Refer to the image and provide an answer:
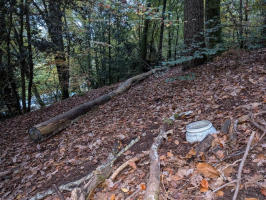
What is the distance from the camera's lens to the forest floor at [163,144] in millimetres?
1984

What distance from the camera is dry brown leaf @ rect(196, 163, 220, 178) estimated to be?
1.95 m

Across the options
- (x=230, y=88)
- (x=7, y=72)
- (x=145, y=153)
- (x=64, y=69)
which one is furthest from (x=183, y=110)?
(x=64, y=69)

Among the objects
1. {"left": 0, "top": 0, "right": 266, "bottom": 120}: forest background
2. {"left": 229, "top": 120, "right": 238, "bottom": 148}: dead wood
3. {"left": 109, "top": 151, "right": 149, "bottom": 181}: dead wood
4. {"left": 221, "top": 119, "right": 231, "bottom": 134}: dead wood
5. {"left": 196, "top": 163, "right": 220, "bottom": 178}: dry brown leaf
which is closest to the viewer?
{"left": 196, "top": 163, "right": 220, "bottom": 178}: dry brown leaf

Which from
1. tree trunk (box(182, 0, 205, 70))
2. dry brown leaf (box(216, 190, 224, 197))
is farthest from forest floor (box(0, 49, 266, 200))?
tree trunk (box(182, 0, 205, 70))

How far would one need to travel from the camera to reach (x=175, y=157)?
2.51 metres

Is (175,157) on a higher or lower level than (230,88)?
lower

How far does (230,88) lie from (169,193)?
3.21m

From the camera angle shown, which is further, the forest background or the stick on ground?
the forest background

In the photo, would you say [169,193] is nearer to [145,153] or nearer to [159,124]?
[145,153]

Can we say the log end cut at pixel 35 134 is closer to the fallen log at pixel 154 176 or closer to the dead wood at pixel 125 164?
the dead wood at pixel 125 164

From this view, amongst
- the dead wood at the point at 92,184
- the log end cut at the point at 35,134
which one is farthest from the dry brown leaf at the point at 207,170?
the log end cut at the point at 35,134

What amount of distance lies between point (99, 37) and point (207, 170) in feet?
43.1

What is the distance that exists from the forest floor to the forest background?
1060 mm

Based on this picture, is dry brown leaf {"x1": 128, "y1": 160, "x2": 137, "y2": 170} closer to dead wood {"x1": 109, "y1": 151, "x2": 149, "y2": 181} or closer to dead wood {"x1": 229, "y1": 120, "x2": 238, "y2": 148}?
dead wood {"x1": 109, "y1": 151, "x2": 149, "y2": 181}
